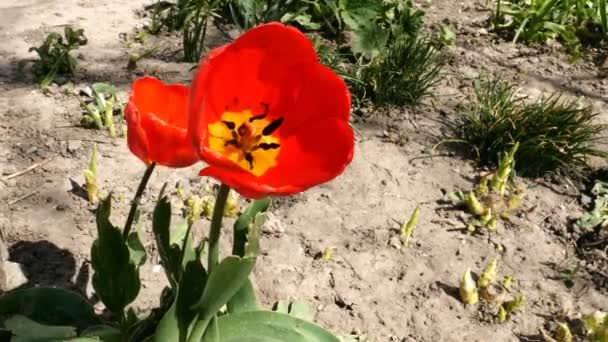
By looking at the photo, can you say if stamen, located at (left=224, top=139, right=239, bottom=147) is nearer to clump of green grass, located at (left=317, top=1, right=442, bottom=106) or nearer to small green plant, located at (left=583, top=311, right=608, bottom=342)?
small green plant, located at (left=583, top=311, right=608, bottom=342)

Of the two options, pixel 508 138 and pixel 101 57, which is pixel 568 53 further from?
pixel 101 57

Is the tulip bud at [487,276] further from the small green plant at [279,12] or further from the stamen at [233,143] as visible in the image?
the small green plant at [279,12]

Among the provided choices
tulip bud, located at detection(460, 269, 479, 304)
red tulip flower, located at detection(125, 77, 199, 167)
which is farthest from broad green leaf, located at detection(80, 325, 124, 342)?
tulip bud, located at detection(460, 269, 479, 304)

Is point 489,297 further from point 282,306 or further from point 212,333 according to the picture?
point 212,333

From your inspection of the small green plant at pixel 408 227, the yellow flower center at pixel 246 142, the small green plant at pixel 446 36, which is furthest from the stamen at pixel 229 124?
the small green plant at pixel 446 36

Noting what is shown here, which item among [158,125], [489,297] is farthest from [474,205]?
[158,125]

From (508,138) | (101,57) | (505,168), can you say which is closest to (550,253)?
(505,168)
